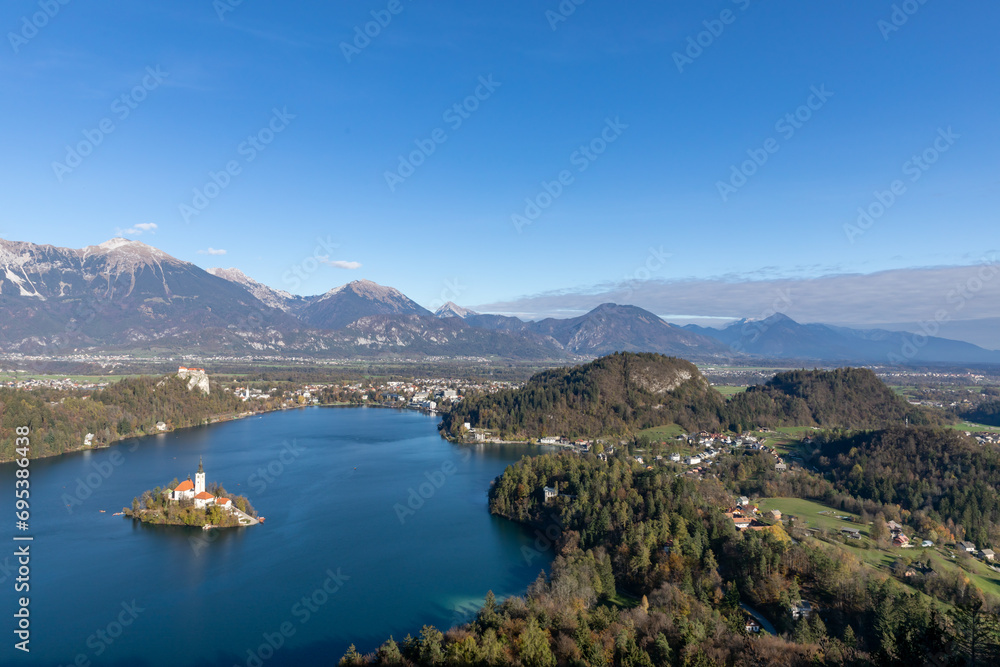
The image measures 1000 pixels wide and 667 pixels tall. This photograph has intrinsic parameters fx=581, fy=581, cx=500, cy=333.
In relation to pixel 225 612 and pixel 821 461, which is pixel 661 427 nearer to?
pixel 821 461

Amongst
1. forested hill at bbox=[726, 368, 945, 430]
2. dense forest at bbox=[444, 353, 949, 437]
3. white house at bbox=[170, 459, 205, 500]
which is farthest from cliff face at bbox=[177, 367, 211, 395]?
forested hill at bbox=[726, 368, 945, 430]

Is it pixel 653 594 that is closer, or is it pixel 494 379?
pixel 653 594

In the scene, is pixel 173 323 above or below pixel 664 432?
above

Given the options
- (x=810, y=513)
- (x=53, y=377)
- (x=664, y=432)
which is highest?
(x=53, y=377)

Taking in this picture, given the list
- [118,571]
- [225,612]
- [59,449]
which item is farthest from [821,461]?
[59,449]

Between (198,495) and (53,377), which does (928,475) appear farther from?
(53,377)

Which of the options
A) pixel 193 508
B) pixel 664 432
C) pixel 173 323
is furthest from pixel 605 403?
pixel 173 323
